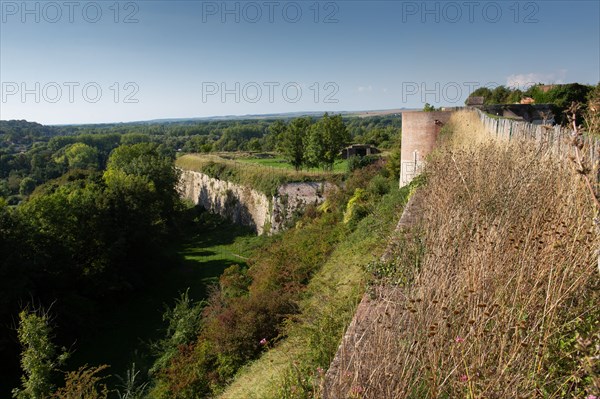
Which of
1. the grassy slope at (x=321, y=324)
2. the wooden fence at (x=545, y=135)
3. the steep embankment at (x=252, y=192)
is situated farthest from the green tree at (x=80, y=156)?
the wooden fence at (x=545, y=135)

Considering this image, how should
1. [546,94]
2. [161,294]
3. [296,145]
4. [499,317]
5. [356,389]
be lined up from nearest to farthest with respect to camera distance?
[356,389] → [499,317] → [161,294] → [546,94] → [296,145]

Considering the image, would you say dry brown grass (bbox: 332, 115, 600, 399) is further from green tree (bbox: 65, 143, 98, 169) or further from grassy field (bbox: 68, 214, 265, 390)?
green tree (bbox: 65, 143, 98, 169)

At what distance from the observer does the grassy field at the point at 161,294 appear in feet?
50.2

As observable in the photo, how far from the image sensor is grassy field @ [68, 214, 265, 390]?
50.2 ft

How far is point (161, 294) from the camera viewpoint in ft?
70.3

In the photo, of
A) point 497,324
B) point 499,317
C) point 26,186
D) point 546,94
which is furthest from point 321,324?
point 26,186

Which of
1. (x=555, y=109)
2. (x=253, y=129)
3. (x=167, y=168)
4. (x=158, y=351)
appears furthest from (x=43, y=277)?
(x=253, y=129)

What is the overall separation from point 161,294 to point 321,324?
17582 mm

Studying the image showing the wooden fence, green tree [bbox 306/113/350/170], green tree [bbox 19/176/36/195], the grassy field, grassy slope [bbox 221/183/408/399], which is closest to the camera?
the wooden fence

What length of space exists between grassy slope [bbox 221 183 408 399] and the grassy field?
645 cm

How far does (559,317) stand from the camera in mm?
2707

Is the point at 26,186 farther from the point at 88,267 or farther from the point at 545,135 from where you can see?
the point at 545,135

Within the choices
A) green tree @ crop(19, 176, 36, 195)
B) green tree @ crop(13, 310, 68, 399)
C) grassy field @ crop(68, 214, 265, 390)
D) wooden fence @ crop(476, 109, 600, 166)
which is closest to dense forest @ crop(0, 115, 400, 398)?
green tree @ crop(13, 310, 68, 399)

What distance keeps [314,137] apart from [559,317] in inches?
1096
